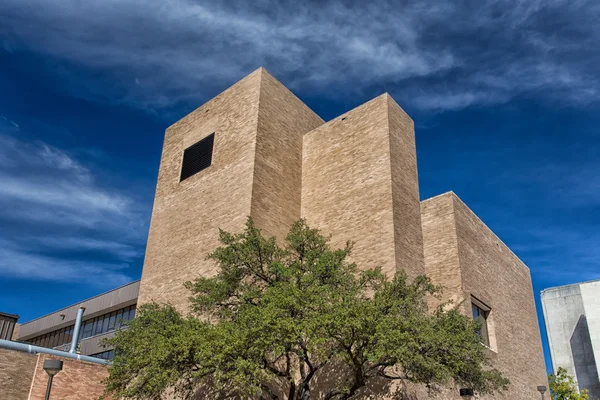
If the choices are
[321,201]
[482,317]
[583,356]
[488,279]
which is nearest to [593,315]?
[583,356]

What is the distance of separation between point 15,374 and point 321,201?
12.6 metres

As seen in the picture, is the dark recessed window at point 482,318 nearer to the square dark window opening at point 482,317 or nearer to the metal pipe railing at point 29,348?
the square dark window opening at point 482,317

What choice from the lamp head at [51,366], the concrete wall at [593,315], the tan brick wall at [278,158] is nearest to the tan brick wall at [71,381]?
the lamp head at [51,366]

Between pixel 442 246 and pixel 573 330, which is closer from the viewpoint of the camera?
pixel 442 246

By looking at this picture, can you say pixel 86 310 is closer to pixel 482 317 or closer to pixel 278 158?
pixel 278 158

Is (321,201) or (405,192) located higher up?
(321,201)

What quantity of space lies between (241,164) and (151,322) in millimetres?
7694

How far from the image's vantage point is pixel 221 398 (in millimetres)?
18172

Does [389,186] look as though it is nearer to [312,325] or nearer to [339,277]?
[339,277]

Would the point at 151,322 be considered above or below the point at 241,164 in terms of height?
below

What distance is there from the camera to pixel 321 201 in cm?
2291

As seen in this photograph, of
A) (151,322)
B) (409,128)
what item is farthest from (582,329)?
(151,322)

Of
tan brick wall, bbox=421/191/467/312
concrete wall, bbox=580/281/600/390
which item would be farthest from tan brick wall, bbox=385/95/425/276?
concrete wall, bbox=580/281/600/390

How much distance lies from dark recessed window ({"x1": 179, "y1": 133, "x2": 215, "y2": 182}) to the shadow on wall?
42766mm
